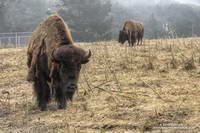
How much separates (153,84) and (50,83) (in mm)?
2055

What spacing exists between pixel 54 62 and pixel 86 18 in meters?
34.5

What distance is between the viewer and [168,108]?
6215 mm

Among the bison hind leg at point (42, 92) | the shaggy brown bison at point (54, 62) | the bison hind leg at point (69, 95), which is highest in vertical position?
the shaggy brown bison at point (54, 62)

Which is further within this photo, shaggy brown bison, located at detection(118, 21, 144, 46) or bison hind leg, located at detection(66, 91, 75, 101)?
shaggy brown bison, located at detection(118, 21, 144, 46)

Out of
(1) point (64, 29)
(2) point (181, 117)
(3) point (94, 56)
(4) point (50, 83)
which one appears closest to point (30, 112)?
(4) point (50, 83)

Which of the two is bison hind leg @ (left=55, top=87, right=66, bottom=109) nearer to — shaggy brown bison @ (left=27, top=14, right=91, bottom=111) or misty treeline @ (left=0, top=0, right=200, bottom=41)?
shaggy brown bison @ (left=27, top=14, right=91, bottom=111)

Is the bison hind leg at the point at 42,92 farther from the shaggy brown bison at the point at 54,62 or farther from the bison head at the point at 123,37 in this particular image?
the bison head at the point at 123,37

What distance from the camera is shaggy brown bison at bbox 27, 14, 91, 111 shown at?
275 inches

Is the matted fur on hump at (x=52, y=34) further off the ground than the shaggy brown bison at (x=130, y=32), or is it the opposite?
the matted fur on hump at (x=52, y=34)

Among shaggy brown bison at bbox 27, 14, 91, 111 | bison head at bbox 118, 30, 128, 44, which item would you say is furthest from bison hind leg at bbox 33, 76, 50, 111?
bison head at bbox 118, 30, 128, 44

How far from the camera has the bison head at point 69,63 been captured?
694cm

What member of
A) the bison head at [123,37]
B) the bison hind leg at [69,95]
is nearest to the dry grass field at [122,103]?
the bison hind leg at [69,95]

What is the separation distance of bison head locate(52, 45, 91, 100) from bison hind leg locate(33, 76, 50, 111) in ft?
2.85

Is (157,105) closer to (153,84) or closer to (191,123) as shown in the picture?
(191,123)
